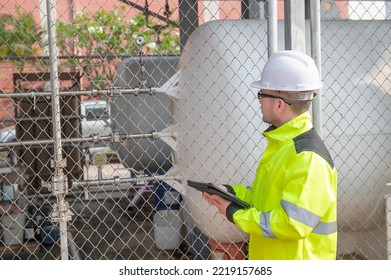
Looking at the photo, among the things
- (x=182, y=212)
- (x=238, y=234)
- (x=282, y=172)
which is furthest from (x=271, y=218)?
(x=182, y=212)

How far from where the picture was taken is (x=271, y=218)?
2.71 m

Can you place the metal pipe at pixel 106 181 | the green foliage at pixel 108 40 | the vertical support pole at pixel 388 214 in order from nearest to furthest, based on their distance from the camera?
the metal pipe at pixel 106 181, the vertical support pole at pixel 388 214, the green foliage at pixel 108 40

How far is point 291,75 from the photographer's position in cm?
291

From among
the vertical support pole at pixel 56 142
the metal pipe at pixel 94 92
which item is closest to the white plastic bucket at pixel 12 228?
the metal pipe at pixel 94 92

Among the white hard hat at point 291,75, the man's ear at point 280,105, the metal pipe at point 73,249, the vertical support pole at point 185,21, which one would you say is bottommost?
the metal pipe at point 73,249

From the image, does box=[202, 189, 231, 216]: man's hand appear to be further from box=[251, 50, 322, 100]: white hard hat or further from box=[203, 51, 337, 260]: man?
box=[251, 50, 322, 100]: white hard hat

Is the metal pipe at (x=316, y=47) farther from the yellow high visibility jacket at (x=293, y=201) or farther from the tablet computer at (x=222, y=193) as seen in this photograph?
the tablet computer at (x=222, y=193)

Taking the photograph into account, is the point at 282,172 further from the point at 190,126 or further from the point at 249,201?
the point at 190,126

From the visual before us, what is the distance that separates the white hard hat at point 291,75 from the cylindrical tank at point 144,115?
287 centimetres

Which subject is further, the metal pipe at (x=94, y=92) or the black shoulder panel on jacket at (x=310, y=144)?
the metal pipe at (x=94, y=92)

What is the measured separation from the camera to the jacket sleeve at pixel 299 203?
8.73ft

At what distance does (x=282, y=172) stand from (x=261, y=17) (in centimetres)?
212

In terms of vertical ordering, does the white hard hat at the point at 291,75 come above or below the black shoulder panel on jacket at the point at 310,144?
above

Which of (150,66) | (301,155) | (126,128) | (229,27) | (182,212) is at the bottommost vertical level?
(182,212)
